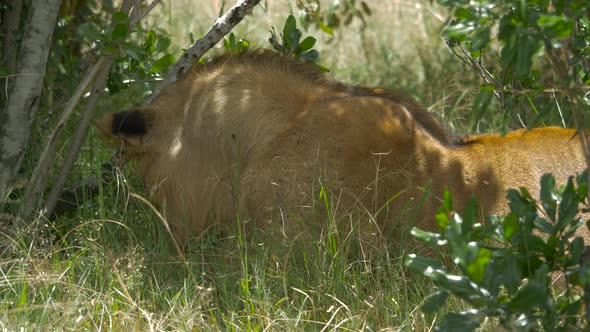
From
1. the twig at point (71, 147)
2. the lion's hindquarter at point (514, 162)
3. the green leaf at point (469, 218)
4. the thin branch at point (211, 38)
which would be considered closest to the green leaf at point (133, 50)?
the twig at point (71, 147)

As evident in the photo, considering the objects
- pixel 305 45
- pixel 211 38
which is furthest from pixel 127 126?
pixel 305 45

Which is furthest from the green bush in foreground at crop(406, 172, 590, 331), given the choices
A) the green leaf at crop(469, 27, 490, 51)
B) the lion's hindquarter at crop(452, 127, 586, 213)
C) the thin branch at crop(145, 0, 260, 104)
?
the thin branch at crop(145, 0, 260, 104)

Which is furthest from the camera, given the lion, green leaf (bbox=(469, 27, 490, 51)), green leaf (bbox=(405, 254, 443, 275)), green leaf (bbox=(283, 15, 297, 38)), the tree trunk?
green leaf (bbox=(283, 15, 297, 38))

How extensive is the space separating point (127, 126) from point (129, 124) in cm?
1

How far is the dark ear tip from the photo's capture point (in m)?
4.08

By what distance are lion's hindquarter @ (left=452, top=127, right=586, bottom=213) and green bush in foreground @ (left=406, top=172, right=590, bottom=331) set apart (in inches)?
40.1

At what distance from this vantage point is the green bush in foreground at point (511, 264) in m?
2.58

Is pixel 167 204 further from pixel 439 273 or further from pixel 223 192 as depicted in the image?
pixel 439 273

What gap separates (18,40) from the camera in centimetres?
462

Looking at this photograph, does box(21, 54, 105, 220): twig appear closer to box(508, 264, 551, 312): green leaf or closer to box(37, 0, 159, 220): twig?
box(37, 0, 159, 220): twig

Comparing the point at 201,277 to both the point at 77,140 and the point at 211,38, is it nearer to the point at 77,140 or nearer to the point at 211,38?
the point at 77,140

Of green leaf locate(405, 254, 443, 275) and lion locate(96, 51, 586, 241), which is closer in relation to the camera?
green leaf locate(405, 254, 443, 275)

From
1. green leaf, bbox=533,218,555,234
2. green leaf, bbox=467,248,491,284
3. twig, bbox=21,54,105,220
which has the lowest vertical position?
twig, bbox=21,54,105,220

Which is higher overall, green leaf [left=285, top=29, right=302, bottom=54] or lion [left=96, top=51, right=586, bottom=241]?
green leaf [left=285, top=29, right=302, bottom=54]
